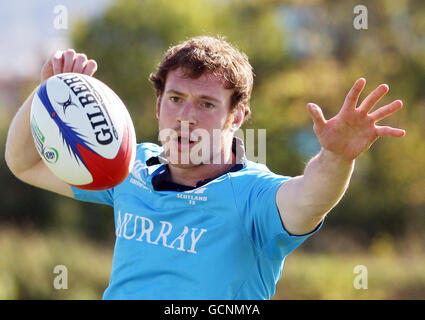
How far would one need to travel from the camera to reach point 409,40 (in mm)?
22516

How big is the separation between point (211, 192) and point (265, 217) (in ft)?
1.39

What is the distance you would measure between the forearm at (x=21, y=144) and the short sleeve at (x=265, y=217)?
5.04 ft

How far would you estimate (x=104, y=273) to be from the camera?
11.0 m

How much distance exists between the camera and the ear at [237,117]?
3.89 meters

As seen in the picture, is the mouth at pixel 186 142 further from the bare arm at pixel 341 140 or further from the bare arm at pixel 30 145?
the bare arm at pixel 341 140

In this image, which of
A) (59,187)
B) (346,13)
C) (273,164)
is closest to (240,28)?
(346,13)

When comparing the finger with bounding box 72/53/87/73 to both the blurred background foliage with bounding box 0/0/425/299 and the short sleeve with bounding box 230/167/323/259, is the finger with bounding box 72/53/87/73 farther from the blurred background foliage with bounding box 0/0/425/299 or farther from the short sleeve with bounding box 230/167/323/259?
the blurred background foliage with bounding box 0/0/425/299

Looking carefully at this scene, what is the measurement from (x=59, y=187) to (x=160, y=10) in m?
16.8

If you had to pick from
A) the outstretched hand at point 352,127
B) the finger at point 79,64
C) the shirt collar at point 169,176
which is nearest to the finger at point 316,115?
the outstretched hand at point 352,127

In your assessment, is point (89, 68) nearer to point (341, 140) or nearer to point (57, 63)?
point (57, 63)

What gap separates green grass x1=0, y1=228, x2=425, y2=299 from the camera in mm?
9734

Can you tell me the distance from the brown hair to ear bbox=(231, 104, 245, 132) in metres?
0.03

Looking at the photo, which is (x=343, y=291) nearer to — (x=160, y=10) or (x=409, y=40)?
(x=160, y=10)

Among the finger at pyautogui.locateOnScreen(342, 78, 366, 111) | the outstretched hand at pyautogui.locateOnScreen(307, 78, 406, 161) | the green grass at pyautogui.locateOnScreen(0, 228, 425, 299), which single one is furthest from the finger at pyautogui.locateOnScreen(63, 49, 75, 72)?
the green grass at pyautogui.locateOnScreen(0, 228, 425, 299)
